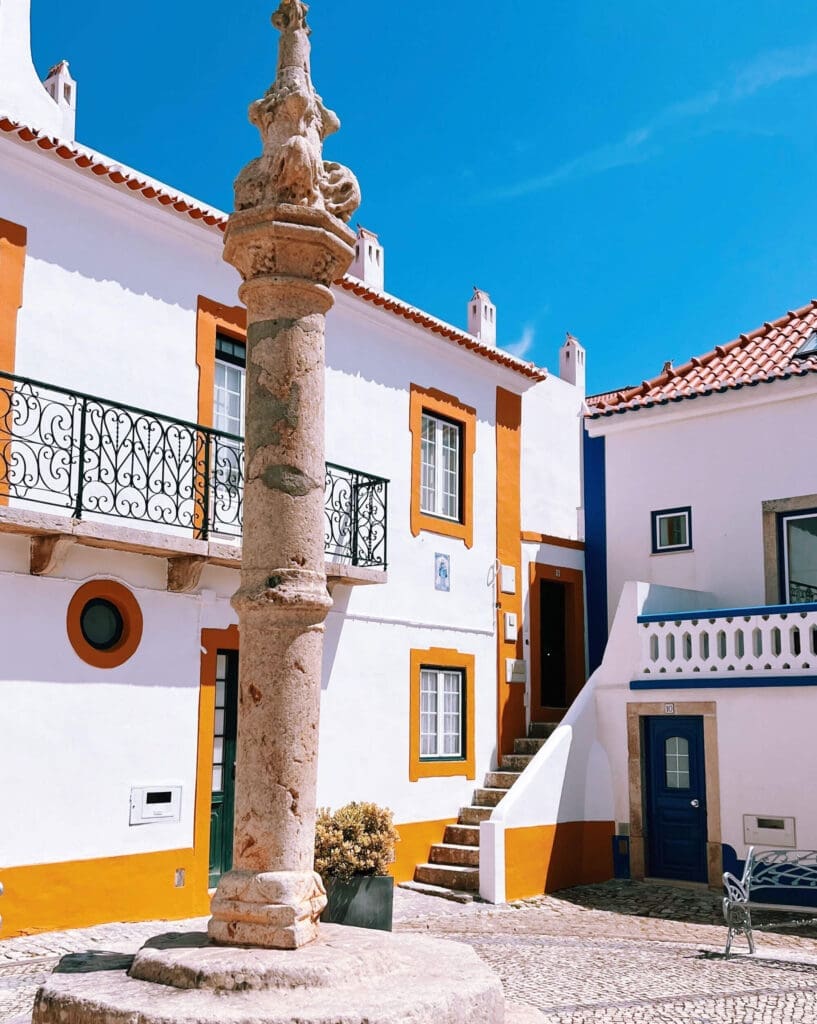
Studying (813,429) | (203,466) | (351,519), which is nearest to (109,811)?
(203,466)

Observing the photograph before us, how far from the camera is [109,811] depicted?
29.5ft

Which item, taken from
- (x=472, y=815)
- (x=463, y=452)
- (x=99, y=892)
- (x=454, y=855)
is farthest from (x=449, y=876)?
(x=463, y=452)

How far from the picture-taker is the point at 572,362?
2216 centimetres

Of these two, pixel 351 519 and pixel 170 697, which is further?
pixel 351 519

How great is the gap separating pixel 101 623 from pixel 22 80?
5.10m

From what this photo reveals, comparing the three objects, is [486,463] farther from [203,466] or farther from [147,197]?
[147,197]

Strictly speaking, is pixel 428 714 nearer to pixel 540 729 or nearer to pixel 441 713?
pixel 441 713

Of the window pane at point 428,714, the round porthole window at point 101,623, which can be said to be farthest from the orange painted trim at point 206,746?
the window pane at point 428,714

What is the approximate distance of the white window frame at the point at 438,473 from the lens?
13070 mm

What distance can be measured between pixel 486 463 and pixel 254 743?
366 inches

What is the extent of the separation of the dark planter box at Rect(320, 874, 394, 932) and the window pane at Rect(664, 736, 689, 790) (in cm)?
488

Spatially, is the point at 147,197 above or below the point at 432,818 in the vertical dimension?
above

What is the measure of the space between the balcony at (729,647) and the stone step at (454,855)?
2.50 metres

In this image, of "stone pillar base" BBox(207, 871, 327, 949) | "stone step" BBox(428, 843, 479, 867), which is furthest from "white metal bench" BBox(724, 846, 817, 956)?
"stone pillar base" BBox(207, 871, 327, 949)
